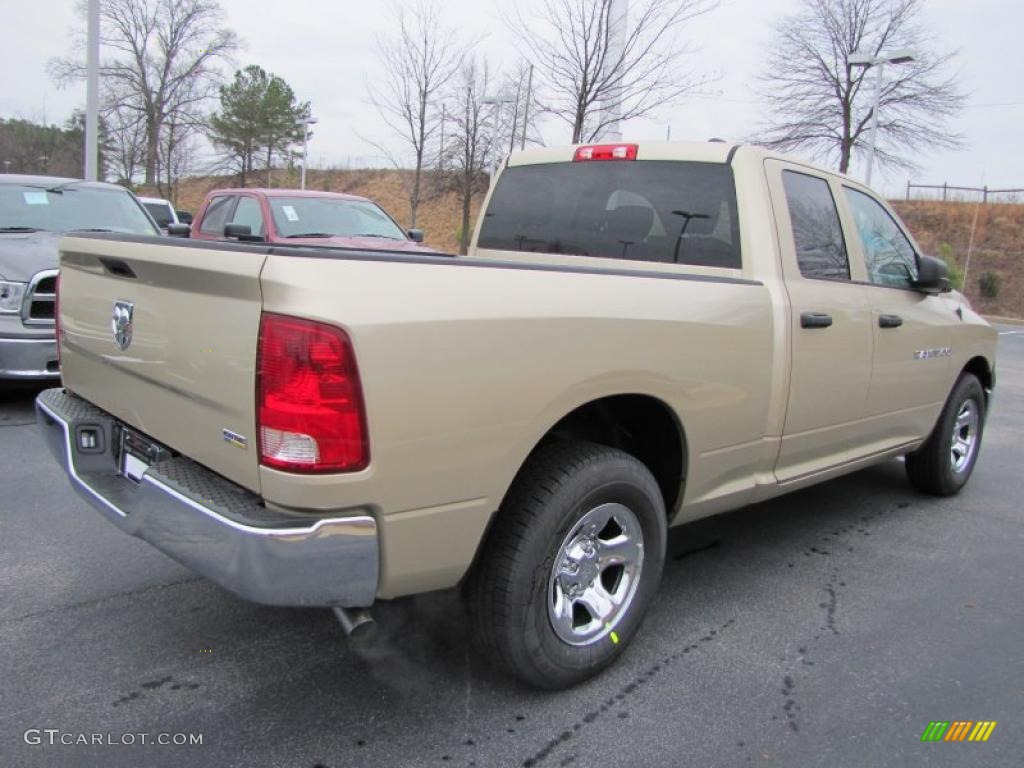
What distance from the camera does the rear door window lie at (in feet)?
11.4

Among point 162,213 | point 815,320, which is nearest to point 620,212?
point 815,320

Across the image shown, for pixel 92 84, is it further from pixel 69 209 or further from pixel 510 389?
pixel 510 389

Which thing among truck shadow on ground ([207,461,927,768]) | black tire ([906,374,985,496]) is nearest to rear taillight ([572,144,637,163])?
truck shadow on ground ([207,461,927,768])

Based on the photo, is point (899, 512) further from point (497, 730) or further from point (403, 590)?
point (403, 590)

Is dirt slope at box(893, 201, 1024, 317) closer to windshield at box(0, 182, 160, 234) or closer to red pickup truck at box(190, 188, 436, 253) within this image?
red pickup truck at box(190, 188, 436, 253)

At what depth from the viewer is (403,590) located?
2.21 metres

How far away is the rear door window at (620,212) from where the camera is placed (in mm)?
3465

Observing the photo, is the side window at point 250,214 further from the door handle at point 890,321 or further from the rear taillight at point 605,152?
the door handle at point 890,321

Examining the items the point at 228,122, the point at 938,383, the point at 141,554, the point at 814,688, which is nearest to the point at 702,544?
the point at 814,688

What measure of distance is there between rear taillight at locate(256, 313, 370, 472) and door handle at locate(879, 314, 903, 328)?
286cm

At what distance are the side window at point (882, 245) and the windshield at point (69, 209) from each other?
628 centimetres

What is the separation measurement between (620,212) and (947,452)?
2.77 m

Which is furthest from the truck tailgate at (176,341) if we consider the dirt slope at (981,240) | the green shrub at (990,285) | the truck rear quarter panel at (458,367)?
the green shrub at (990,285)

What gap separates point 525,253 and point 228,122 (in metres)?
47.2
